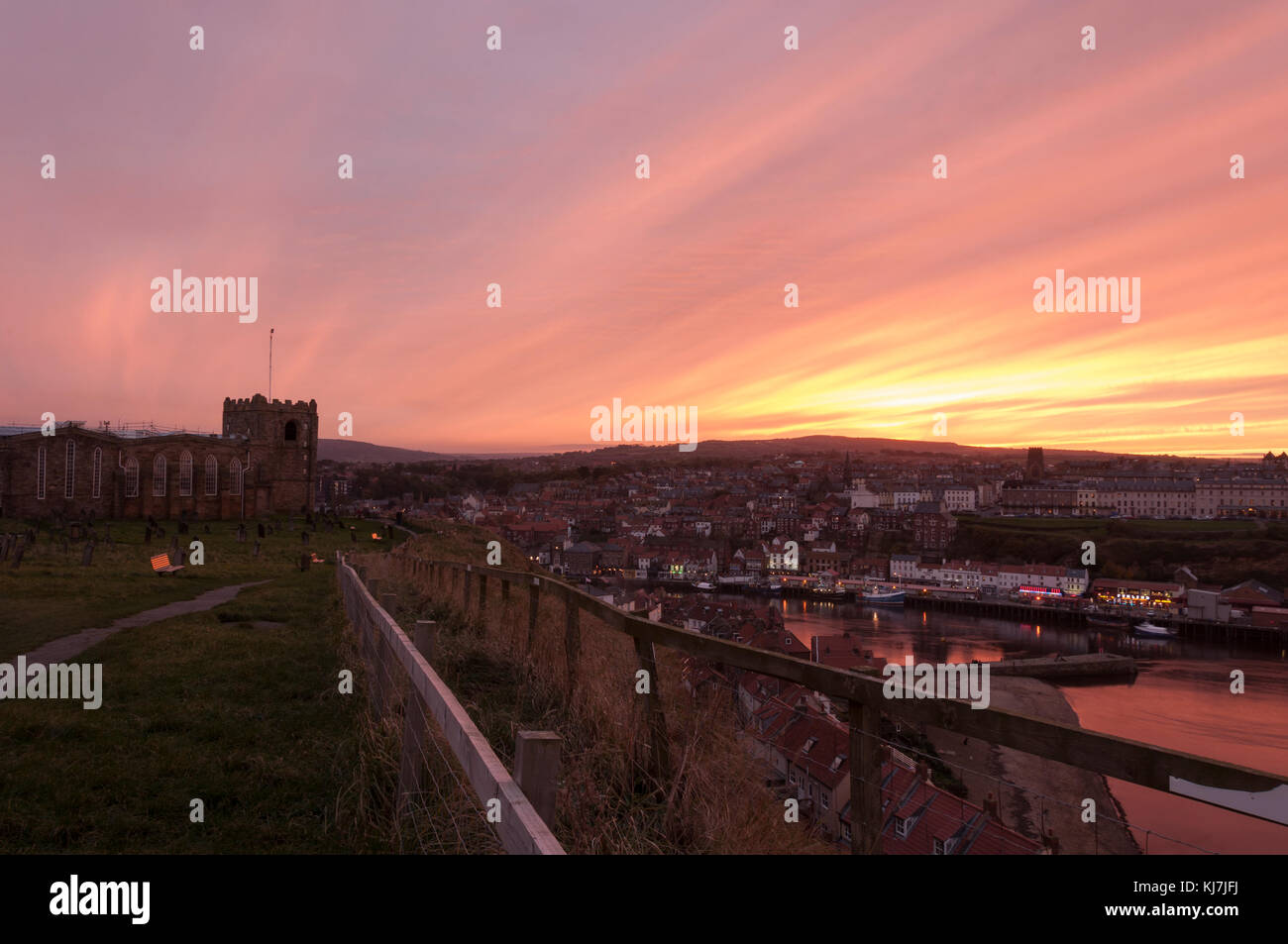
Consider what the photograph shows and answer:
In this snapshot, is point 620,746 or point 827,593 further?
point 827,593

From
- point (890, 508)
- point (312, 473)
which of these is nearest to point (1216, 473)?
point (890, 508)

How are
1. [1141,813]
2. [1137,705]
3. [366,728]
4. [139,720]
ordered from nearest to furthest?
1. [366,728]
2. [139,720]
3. [1141,813]
4. [1137,705]

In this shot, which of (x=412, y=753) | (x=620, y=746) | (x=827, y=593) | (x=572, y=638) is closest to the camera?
(x=412, y=753)

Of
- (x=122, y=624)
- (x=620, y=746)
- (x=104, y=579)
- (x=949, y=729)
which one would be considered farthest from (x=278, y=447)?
(x=949, y=729)

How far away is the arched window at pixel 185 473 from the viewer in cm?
6044

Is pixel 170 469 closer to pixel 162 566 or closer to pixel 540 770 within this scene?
pixel 162 566

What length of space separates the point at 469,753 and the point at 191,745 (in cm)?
486

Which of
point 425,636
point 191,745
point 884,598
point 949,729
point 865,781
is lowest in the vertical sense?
point 884,598

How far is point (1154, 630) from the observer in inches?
2195

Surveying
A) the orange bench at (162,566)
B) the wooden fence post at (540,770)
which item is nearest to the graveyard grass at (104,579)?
the orange bench at (162,566)

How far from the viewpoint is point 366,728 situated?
5598 mm
